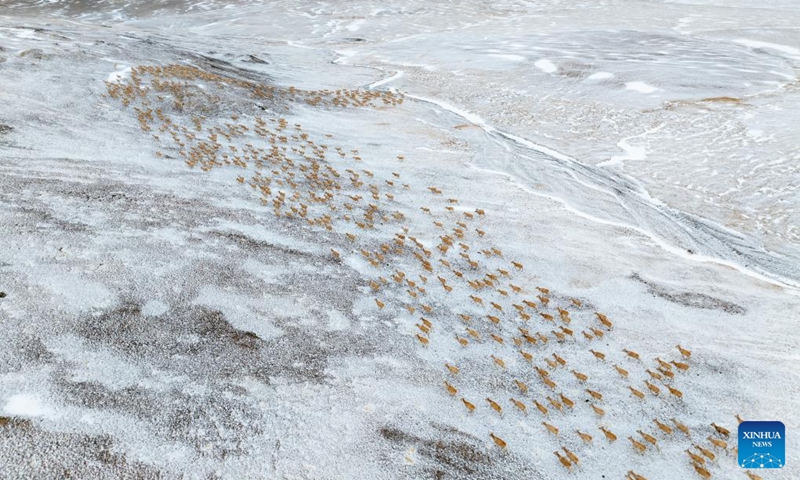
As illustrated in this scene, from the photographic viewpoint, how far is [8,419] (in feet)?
23.8

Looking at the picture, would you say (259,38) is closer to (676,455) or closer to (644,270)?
(644,270)

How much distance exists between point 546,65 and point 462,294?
3260 cm

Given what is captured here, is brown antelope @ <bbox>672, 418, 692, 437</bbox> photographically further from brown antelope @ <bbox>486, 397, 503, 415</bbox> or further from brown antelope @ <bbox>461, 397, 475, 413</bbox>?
brown antelope @ <bbox>461, 397, 475, 413</bbox>

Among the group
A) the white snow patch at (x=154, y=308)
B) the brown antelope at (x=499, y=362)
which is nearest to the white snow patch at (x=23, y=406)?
the white snow patch at (x=154, y=308)

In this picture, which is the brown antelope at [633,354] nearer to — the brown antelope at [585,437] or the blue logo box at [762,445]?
the blue logo box at [762,445]

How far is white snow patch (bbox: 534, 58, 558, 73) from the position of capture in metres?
39.3

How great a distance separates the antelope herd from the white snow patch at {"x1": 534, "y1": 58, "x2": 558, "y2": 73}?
22.0 meters

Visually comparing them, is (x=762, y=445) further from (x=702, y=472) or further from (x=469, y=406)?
(x=469, y=406)

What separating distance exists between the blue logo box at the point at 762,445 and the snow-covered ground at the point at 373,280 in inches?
7.0

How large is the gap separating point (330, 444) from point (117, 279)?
5.78 metres

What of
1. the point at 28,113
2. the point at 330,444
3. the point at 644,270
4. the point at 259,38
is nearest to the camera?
the point at 330,444

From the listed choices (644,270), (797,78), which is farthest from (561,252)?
(797,78)

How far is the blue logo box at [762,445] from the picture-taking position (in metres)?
8.29

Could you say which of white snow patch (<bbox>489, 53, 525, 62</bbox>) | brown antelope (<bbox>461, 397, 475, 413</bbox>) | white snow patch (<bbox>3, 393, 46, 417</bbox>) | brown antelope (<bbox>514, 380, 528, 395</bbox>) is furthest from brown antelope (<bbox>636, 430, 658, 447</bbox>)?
white snow patch (<bbox>489, 53, 525, 62</bbox>)
